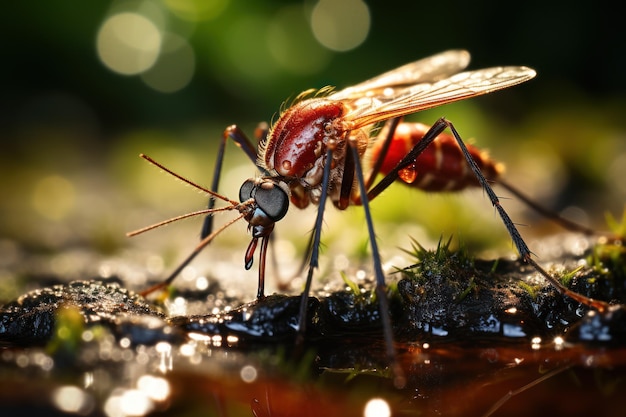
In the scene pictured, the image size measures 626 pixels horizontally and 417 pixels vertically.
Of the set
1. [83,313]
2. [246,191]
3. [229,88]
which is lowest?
[83,313]

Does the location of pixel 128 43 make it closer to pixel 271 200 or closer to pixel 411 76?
pixel 411 76

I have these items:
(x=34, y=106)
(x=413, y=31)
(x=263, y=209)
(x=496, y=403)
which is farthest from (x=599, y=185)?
(x=34, y=106)

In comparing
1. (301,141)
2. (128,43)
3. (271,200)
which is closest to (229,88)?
(128,43)

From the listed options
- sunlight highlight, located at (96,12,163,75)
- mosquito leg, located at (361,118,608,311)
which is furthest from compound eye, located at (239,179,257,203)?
sunlight highlight, located at (96,12,163,75)

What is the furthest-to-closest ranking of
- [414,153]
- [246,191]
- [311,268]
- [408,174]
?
[408,174] < [414,153] < [246,191] < [311,268]

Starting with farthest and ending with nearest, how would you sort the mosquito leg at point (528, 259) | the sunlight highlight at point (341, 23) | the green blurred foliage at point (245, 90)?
1. the sunlight highlight at point (341, 23)
2. the green blurred foliage at point (245, 90)
3. the mosquito leg at point (528, 259)

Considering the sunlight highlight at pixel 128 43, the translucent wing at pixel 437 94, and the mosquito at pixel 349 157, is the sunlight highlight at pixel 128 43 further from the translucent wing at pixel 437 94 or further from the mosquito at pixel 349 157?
the translucent wing at pixel 437 94

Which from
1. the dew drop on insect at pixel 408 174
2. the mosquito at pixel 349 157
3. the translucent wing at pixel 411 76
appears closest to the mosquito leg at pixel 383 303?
the mosquito at pixel 349 157
